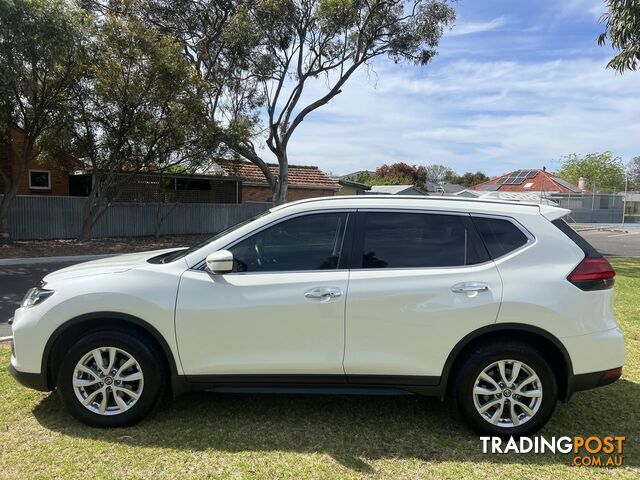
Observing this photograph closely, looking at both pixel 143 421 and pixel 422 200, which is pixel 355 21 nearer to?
pixel 422 200

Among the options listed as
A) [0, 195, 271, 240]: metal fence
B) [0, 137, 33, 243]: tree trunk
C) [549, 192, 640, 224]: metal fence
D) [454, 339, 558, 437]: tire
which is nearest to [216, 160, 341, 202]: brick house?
[0, 195, 271, 240]: metal fence

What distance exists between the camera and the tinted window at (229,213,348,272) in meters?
3.62

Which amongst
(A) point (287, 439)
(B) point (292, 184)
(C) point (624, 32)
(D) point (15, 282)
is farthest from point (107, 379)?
(B) point (292, 184)

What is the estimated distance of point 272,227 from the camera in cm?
369

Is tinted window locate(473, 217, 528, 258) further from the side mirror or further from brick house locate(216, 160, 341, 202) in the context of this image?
brick house locate(216, 160, 341, 202)

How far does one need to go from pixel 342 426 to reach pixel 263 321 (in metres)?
1.05

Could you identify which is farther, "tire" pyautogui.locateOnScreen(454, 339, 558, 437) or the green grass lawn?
"tire" pyautogui.locateOnScreen(454, 339, 558, 437)

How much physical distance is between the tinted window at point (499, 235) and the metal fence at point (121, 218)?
49.3ft

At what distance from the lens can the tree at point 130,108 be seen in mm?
14000

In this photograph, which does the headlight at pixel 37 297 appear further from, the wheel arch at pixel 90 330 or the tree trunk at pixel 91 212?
the tree trunk at pixel 91 212

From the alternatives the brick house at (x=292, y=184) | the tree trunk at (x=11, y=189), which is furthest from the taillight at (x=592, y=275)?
the brick house at (x=292, y=184)

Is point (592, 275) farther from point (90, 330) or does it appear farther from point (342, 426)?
point (90, 330)

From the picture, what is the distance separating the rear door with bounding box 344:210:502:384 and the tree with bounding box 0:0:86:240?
1231 centimetres

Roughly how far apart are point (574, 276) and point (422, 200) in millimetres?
1209
